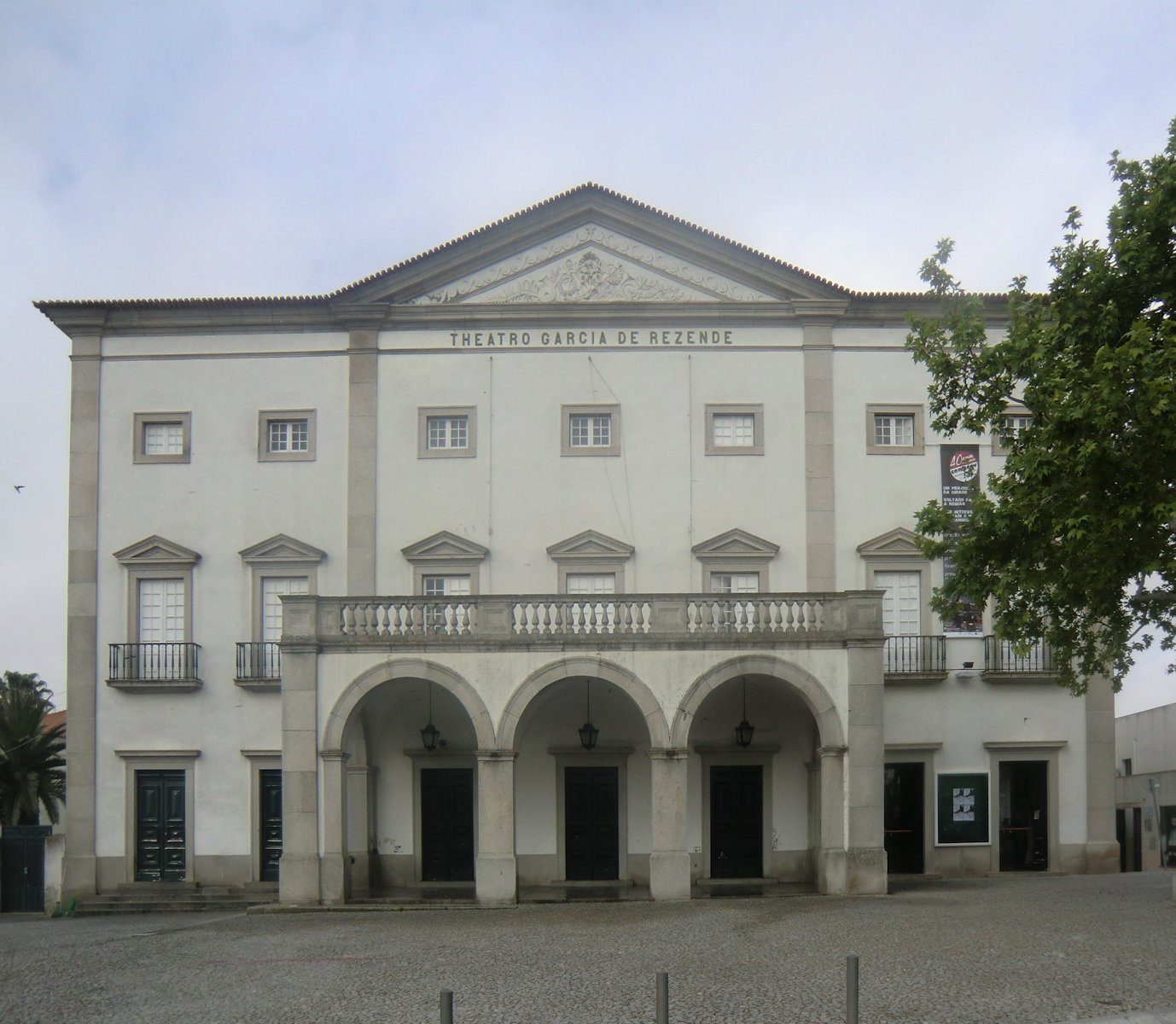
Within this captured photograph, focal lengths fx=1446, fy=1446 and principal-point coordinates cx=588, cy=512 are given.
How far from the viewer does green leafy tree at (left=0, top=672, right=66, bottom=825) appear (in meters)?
39.2

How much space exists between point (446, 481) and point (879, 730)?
374 inches

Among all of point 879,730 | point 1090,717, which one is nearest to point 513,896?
point 879,730

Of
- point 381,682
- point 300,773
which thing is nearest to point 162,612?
point 300,773

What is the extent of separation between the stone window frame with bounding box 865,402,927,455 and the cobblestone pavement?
28.5 feet

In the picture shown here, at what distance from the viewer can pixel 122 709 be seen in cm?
2752

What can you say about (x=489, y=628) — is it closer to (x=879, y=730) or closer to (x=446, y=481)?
(x=446, y=481)

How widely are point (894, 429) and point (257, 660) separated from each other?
12930 mm

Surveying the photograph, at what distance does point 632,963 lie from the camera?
16.2 metres

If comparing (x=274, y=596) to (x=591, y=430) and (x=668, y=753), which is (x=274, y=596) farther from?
(x=668, y=753)

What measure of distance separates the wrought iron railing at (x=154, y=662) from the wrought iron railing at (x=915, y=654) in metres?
13.1

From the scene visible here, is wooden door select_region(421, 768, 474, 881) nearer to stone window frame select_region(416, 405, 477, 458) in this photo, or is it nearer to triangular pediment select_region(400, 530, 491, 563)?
triangular pediment select_region(400, 530, 491, 563)

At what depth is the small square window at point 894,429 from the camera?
27.7 metres

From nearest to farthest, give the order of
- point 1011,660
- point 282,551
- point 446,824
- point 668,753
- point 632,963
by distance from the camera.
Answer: point 632,963
point 668,753
point 446,824
point 1011,660
point 282,551

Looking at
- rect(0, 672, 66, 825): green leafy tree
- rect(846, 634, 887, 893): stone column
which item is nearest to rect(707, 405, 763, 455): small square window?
rect(846, 634, 887, 893): stone column
